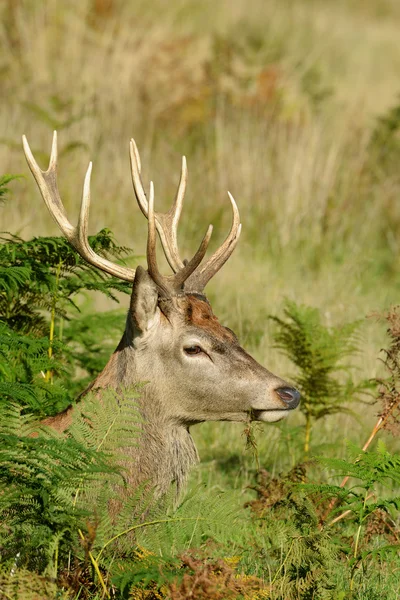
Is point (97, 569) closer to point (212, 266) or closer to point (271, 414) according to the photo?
point (271, 414)

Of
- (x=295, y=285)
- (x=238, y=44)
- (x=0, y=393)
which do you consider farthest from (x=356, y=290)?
(x=238, y=44)

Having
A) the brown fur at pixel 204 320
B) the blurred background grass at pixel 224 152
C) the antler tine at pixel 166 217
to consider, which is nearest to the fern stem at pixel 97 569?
the brown fur at pixel 204 320

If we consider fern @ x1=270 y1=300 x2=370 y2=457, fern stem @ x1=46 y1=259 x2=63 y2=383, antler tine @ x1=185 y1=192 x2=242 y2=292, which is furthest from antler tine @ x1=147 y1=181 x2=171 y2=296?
fern @ x1=270 y1=300 x2=370 y2=457

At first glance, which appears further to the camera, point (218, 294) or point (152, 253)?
point (218, 294)

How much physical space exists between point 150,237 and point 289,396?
0.85 m

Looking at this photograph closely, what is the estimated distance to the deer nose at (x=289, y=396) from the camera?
3.92 meters

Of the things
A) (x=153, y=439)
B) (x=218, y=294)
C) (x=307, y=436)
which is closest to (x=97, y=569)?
(x=153, y=439)

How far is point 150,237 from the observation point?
12.6 ft

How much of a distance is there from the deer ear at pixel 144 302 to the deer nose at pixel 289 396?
0.60 m

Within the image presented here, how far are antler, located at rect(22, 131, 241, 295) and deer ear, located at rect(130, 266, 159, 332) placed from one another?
0.08 meters

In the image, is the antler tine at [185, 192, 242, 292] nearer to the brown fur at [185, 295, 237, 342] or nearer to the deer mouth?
the brown fur at [185, 295, 237, 342]

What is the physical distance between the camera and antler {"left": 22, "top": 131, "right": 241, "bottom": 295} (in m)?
3.99

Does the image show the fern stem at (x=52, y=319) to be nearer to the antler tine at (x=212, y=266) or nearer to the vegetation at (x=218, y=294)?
the vegetation at (x=218, y=294)

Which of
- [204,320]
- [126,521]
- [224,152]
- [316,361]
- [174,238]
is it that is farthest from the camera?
[224,152]
